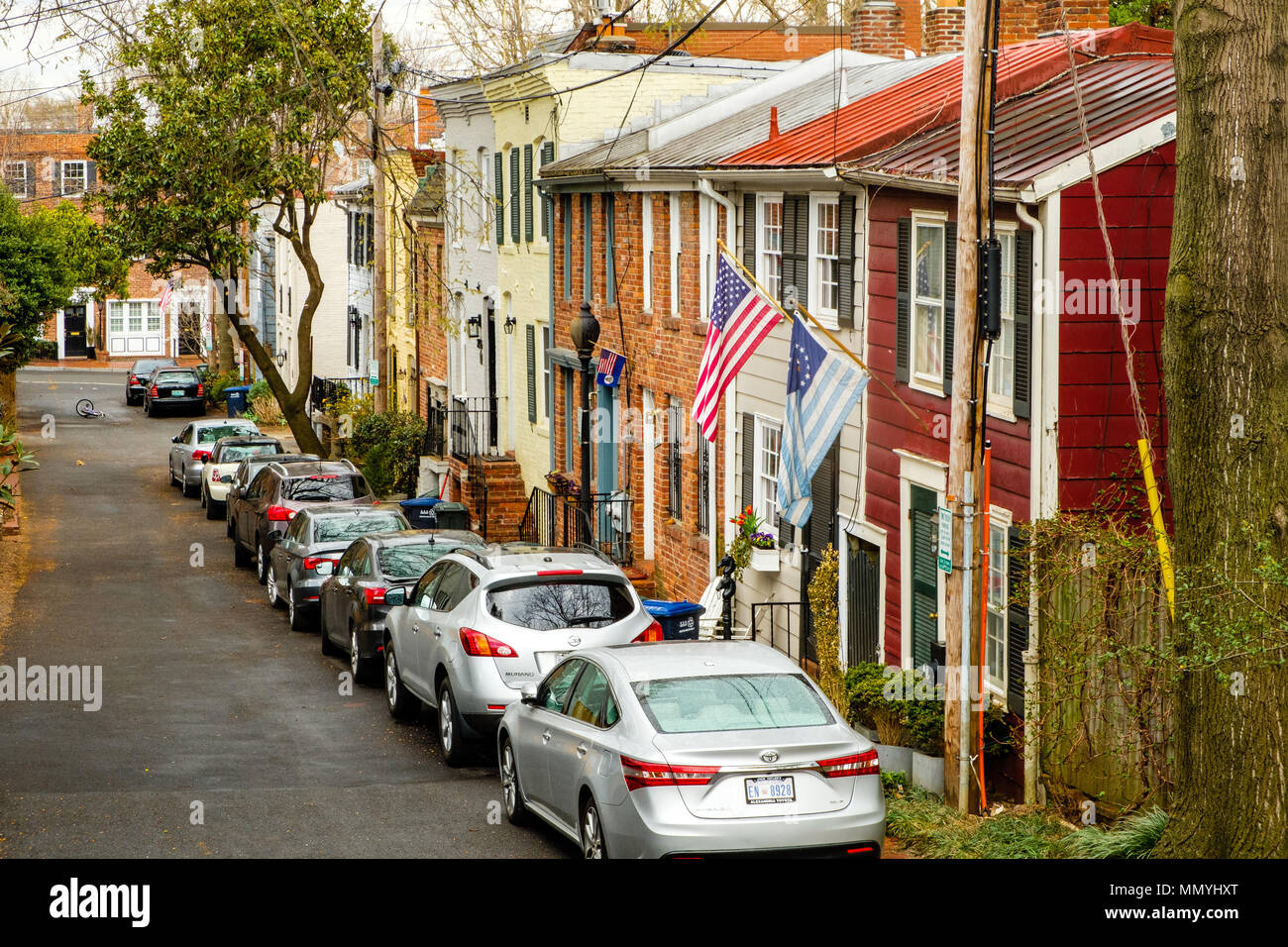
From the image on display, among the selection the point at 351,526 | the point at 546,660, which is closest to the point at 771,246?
the point at 546,660

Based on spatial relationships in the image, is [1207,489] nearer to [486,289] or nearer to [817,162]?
[817,162]

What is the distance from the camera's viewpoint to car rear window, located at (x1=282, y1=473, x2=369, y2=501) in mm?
25533

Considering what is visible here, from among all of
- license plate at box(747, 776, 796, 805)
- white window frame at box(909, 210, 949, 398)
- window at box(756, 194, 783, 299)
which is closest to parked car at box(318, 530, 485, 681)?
window at box(756, 194, 783, 299)

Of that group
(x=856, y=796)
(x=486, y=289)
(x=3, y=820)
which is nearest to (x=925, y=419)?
(x=856, y=796)

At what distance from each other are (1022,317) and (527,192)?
56.5 feet

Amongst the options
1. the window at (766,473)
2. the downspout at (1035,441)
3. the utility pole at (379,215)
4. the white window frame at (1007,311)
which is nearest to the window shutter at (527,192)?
the utility pole at (379,215)

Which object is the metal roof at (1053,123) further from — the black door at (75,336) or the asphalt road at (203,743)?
the black door at (75,336)

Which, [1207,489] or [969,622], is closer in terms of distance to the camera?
[1207,489]

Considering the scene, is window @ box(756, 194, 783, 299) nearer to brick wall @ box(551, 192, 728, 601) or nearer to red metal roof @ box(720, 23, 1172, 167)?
red metal roof @ box(720, 23, 1172, 167)

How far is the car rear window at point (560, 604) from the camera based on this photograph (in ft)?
44.0

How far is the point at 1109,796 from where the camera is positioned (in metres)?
11.0

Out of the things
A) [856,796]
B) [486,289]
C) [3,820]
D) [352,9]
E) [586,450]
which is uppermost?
[352,9]

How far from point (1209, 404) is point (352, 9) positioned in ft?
84.0

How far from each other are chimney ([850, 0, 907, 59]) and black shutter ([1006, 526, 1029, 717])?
12625 millimetres
